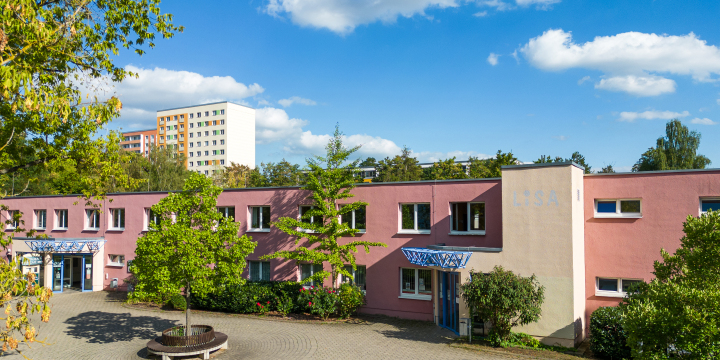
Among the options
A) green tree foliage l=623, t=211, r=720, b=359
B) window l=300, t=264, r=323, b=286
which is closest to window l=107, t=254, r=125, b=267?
window l=300, t=264, r=323, b=286

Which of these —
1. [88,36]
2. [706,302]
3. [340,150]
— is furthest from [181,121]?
[706,302]

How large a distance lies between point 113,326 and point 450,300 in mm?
12974

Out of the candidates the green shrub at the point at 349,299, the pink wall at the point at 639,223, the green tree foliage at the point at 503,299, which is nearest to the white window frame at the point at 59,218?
the green shrub at the point at 349,299

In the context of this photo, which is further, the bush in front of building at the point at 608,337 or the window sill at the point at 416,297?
the window sill at the point at 416,297

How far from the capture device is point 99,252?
26.9 metres

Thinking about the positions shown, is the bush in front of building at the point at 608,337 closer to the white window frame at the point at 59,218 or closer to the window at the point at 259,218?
the window at the point at 259,218

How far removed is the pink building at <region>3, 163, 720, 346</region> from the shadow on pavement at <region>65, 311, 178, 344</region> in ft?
17.6

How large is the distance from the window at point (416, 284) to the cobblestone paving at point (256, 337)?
46.5 inches

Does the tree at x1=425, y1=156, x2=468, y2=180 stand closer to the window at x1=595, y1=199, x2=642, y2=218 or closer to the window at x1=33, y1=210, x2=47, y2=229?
the window at x1=595, y1=199, x2=642, y2=218

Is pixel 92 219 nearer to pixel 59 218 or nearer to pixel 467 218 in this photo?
pixel 59 218

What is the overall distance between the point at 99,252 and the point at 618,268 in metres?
26.3

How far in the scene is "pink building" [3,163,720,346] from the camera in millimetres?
14758

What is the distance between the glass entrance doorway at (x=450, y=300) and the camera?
16.7 m

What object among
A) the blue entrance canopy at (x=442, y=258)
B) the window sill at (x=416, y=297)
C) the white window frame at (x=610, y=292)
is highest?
the blue entrance canopy at (x=442, y=258)
